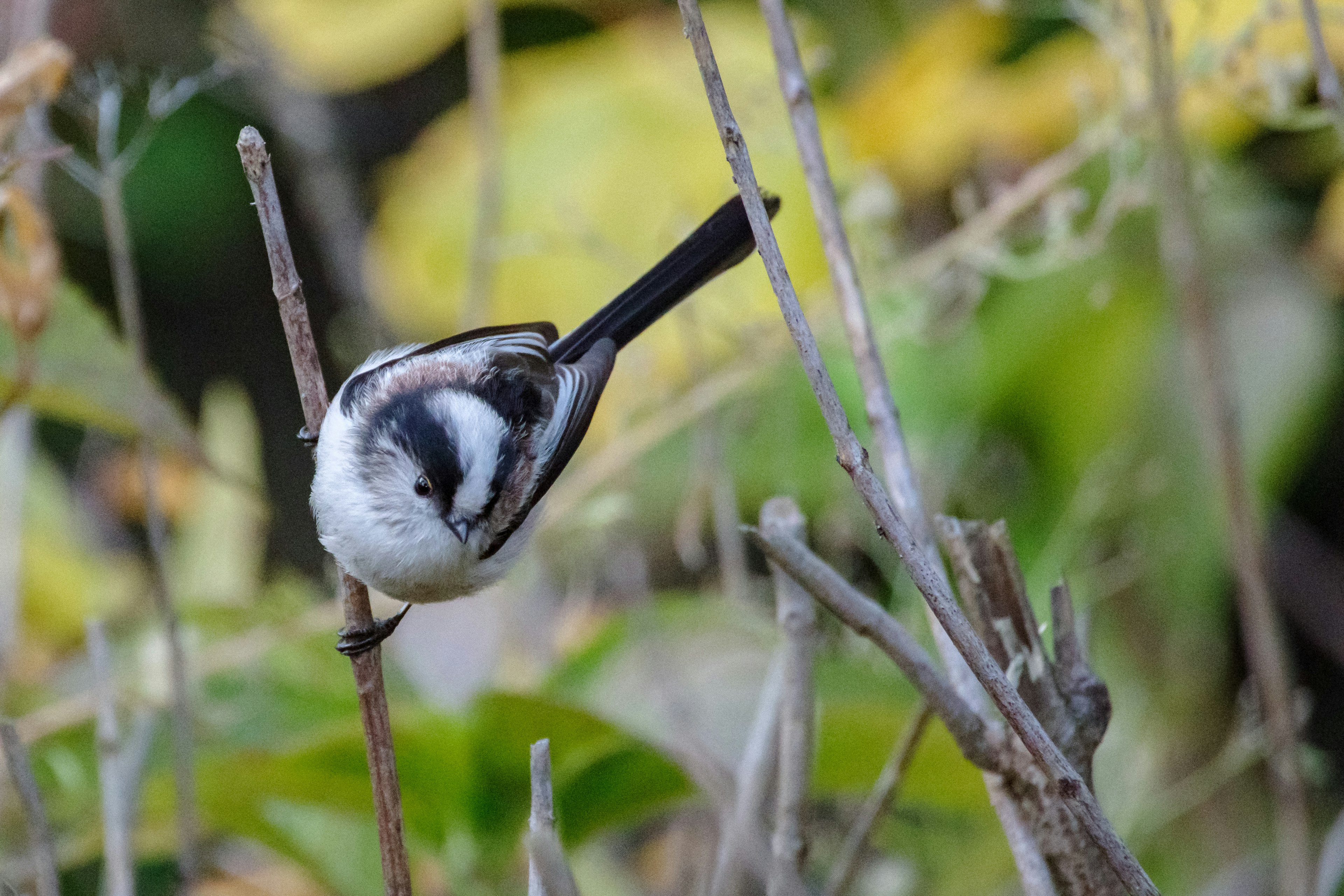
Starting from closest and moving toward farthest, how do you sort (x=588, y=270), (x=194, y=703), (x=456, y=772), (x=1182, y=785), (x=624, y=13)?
1. (x=456, y=772)
2. (x=194, y=703)
3. (x=1182, y=785)
4. (x=588, y=270)
5. (x=624, y=13)

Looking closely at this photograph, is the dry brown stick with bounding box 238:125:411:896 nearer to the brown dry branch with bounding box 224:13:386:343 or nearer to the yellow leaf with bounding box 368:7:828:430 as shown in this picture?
the yellow leaf with bounding box 368:7:828:430

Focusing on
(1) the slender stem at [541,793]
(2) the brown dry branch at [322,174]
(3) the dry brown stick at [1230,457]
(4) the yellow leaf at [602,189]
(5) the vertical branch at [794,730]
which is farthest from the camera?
(2) the brown dry branch at [322,174]

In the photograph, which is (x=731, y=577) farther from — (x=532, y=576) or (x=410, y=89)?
(x=410, y=89)

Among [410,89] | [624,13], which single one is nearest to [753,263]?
[624,13]

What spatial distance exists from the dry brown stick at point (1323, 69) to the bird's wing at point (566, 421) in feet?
2.39

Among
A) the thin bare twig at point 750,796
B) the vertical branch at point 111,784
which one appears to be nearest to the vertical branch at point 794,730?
the thin bare twig at point 750,796

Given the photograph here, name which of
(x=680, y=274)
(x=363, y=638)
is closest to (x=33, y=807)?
(x=363, y=638)

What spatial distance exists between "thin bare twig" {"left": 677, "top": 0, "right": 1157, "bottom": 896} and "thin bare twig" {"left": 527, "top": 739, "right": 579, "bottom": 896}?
0.22 m

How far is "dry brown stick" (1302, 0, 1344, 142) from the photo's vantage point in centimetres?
90

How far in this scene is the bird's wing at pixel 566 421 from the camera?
1.31 meters

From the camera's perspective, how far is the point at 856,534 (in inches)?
76.9

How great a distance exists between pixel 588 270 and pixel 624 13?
720 millimetres

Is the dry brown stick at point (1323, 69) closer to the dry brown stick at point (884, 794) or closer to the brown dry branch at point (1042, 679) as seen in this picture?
the brown dry branch at point (1042, 679)

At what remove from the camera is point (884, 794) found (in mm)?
925
